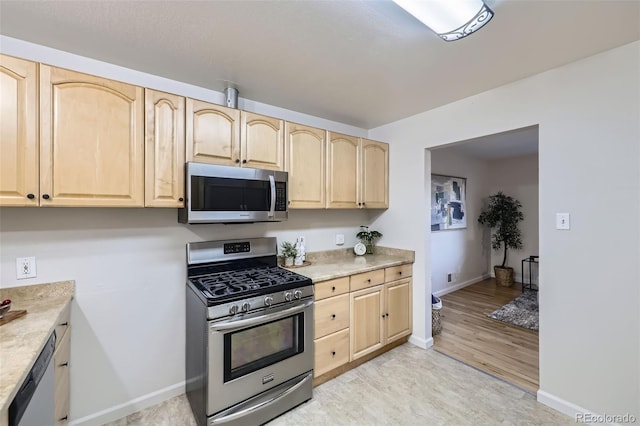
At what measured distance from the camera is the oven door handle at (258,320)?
168cm

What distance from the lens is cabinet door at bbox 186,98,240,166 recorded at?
192cm

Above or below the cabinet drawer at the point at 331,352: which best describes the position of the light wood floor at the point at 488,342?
below

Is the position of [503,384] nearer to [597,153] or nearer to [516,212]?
[597,153]

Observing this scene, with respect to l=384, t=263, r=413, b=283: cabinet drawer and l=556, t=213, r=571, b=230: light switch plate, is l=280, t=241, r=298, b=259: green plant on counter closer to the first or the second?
l=384, t=263, r=413, b=283: cabinet drawer

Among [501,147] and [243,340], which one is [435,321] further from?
[501,147]

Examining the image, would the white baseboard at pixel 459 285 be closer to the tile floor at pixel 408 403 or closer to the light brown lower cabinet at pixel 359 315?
the light brown lower cabinet at pixel 359 315

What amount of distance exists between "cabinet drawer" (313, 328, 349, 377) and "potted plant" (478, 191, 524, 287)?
13.3 feet

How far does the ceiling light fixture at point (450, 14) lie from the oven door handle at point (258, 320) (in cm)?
190

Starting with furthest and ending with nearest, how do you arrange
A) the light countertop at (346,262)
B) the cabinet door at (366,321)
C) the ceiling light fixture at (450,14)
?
the cabinet door at (366,321) → the light countertop at (346,262) → the ceiling light fixture at (450,14)

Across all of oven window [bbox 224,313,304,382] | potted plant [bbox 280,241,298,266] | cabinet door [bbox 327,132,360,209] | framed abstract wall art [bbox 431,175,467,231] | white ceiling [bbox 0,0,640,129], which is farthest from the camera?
framed abstract wall art [bbox 431,175,467,231]

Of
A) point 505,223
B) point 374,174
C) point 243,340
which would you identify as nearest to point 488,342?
point 374,174

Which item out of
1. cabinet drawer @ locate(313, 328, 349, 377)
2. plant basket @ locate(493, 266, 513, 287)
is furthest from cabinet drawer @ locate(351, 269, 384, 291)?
plant basket @ locate(493, 266, 513, 287)

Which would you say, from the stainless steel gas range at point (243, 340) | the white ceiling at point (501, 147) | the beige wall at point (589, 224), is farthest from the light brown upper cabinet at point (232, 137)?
the white ceiling at point (501, 147)

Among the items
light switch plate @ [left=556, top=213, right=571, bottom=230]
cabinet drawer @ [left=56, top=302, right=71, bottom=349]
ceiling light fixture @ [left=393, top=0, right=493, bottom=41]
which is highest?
ceiling light fixture @ [left=393, top=0, right=493, bottom=41]
